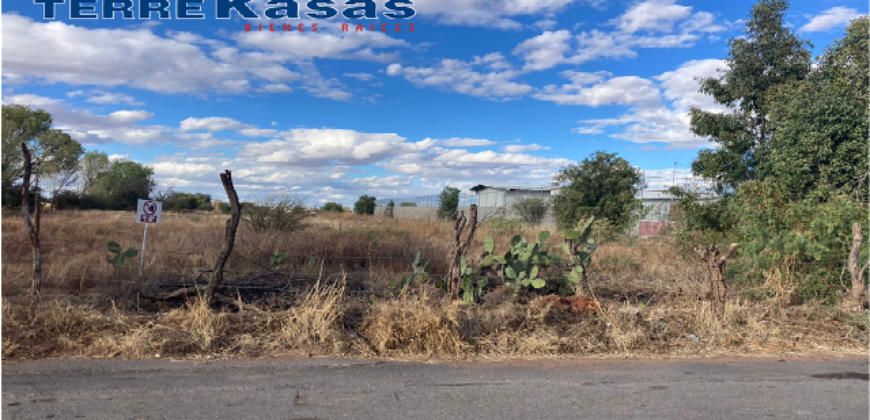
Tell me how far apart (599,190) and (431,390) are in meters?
19.7

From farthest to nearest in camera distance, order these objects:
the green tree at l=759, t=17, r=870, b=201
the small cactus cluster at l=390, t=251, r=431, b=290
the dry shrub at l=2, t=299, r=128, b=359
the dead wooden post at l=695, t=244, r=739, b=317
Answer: the green tree at l=759, t=17, r=870, b=201
the small cactus cluster at l=390, t=251, r=431, b=290
the dead wooden post at l=695, t=244, r=739, b=317
the dry shrub at l=2, t=299, r=128, b=359

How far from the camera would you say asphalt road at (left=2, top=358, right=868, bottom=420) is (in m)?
4.70

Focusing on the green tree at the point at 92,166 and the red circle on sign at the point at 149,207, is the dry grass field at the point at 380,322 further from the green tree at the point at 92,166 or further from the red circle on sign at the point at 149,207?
the green tree at the point at 92,166

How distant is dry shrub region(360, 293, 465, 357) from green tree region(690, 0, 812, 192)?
14.4 m

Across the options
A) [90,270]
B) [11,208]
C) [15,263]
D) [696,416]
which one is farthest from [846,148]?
[11,208]

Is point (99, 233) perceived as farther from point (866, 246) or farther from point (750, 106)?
point (750, 106)

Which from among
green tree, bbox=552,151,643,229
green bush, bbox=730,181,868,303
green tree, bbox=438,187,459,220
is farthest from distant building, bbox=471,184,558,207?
green bush, bbox=730,181,868,303

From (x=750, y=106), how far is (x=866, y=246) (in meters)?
10.8

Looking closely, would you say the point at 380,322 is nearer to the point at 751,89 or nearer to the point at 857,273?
the point at 857,273

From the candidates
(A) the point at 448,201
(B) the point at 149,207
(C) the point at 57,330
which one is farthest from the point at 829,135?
(A) the point at 448,201

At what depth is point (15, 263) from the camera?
11.1m

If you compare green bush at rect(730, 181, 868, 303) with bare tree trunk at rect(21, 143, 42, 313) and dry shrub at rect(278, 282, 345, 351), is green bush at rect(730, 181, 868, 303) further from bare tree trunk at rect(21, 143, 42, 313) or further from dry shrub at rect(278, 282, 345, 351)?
bare tree trunk at rect(21, 143, 42, 313)

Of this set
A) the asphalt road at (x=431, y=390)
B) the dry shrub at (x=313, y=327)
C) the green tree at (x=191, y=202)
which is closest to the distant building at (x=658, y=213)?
the asphalt road at (x=431, y=390)

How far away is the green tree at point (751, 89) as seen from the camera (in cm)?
1759
